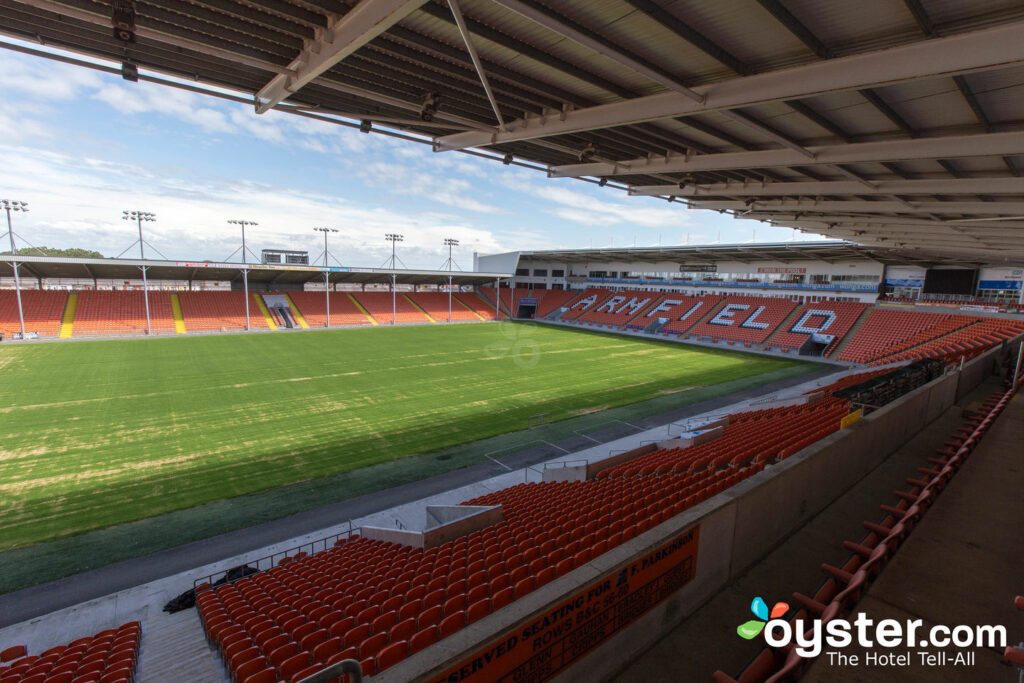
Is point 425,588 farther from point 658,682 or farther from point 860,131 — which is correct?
point 860,131

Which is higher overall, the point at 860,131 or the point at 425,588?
the point at 860,131

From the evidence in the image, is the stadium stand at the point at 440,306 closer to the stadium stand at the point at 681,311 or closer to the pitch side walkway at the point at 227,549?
the stadium stand at the point at 681,311

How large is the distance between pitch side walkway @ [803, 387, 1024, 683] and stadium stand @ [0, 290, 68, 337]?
4683 cm

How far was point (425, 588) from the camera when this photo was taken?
208 inches

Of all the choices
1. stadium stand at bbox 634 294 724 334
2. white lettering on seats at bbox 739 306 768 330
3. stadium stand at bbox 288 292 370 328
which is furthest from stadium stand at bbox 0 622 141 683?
white lettering on seats at bbox 739 306 768 330

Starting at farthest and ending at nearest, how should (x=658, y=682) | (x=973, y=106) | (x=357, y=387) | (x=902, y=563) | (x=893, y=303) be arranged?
(x=893, y=303) < (x=357, y=387) < (x=973, y=106) < (x=902, y=563) < (x=658, y=682)

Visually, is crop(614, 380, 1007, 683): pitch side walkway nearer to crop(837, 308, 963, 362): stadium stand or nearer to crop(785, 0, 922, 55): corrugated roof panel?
crop(785, 0, 922, 55): corrugated roof panel

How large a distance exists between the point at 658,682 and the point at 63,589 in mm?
10213

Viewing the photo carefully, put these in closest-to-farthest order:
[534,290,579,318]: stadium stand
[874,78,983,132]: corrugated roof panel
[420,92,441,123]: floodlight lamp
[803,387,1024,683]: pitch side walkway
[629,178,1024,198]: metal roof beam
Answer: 1. [803,387,1024,683]: pitch side walkway
2. [874,78,983,132]: corrugated roof panel
3. [420,92,441,123]: floodlight lamp
4. [629,178,1024,198]: metal roof beam
5. [534,290,579,318]: stadium stand

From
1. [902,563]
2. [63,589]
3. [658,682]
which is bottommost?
[63,589]

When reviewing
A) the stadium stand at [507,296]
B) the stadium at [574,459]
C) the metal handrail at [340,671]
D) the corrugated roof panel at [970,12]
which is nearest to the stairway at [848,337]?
the stadium at [574,459]

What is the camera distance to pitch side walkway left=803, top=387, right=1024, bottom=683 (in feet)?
10.4

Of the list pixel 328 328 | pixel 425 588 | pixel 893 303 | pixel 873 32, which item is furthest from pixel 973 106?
pixel 328 328

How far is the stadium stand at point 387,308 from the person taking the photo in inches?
1879
